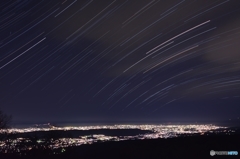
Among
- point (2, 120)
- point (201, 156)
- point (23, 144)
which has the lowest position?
point (201, 156)

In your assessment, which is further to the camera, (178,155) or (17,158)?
(17,158)

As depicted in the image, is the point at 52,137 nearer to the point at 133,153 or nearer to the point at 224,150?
the point at 133,153

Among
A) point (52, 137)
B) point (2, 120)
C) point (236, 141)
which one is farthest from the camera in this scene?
point (52, 137)

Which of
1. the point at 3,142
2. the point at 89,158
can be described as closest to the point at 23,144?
the point at 3,142

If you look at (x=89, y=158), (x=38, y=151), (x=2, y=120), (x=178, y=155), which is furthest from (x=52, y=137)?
(x=178, y=155)

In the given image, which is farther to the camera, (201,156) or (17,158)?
(17,158)

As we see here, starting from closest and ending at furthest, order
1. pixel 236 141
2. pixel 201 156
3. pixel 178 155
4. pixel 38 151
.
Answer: pixel 201 156
pixel 178 155
pixel 236 141
pixel 38 151

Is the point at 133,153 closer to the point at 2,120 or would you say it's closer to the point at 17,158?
the point at 17,158

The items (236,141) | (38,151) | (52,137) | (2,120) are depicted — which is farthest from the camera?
(52,137)

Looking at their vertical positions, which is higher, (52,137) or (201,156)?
(52,137)

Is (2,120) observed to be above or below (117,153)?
above
